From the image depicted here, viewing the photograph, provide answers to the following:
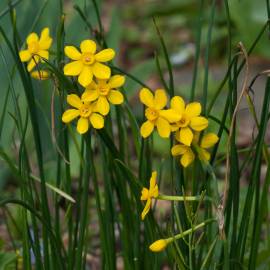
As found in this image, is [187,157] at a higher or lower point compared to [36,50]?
lower

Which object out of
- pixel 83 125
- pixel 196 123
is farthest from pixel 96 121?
pixel 196 123

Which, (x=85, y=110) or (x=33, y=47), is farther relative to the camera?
(x=33, y=47)

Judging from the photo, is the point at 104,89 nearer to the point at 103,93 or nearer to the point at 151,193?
the point at 103,93

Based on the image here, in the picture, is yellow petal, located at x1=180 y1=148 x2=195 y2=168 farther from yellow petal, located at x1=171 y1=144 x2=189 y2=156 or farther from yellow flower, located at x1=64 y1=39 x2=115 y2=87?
yellow flower, located at x1=64 y1=39 x2=115 y2=87

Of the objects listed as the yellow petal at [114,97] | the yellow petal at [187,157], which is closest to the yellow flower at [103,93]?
the yellow petal at [114,97]

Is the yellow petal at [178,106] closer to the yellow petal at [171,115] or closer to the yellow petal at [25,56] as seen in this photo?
the yellow petal at [171,115]

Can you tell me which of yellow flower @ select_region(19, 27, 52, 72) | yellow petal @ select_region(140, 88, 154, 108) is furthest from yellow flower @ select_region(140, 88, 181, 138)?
yellow flower @ select_region(19, 27, 52, 72)
